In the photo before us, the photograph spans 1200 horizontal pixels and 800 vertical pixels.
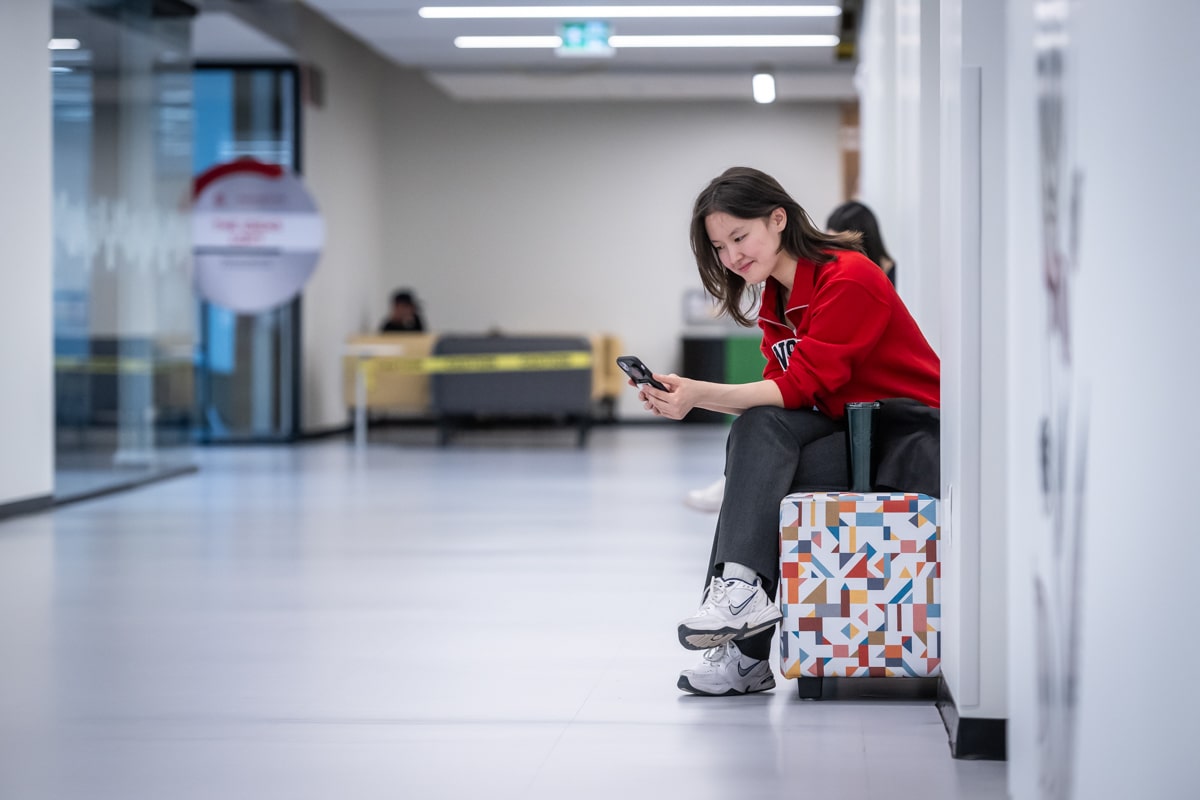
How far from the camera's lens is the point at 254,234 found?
33.8 ft

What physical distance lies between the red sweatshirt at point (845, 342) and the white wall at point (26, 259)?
4463mm

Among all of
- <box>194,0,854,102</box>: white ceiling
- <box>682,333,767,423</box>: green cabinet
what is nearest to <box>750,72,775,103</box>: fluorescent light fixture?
<box>194,0,854,102</box>: white ceiling

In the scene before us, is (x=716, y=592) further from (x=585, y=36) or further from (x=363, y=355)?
(x=363, y=355)

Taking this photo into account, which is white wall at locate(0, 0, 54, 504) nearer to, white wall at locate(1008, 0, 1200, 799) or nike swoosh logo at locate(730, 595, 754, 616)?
nike swoosh logo at locate(730, 595, 754, 616)

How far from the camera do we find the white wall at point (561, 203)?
14.2 m

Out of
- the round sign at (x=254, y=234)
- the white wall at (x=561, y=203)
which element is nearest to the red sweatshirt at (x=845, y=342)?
the round sign at (x=254, y=234)

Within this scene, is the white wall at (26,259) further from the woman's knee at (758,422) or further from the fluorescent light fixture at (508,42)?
the woman's knee at (758,422)

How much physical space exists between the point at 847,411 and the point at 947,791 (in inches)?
34.1

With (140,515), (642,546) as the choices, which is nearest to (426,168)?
(140,515)

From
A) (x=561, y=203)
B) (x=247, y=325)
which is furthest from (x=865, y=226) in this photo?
(x=561, y=203)

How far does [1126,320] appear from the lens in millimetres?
1420

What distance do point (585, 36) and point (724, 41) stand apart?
120 cm

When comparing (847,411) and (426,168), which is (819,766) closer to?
(847,411)

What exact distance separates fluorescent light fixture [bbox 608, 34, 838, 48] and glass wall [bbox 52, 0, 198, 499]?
140 inches
